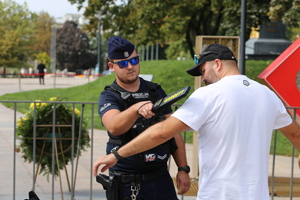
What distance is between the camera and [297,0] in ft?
52.9

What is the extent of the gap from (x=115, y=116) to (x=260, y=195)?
38.0 inches

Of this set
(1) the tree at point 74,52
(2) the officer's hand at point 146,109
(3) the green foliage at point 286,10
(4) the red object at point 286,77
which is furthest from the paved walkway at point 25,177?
(1) the tree at point 74,52

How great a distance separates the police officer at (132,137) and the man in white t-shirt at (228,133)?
21.2 inches

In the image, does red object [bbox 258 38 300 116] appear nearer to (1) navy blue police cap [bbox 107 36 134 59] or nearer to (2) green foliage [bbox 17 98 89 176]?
(2) green foliage [bbox 17 98 89 176]

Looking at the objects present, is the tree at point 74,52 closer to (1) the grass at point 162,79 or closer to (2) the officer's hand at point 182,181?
(1) the grass at point 162,79

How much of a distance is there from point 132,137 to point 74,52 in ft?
302

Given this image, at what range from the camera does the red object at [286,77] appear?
671 centimetres

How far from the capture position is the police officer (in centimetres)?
359

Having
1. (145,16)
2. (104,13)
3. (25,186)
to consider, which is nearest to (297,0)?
(145,16)

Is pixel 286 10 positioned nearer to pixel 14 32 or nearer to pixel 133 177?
pixel 133 177

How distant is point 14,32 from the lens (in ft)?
212

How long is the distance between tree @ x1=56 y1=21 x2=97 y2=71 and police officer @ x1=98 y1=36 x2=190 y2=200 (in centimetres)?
9117

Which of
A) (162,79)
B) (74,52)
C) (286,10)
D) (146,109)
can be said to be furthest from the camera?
(74,52)

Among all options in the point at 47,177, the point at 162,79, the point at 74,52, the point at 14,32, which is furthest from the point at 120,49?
the point at 74,52
